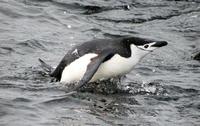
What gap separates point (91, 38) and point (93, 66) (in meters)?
3.19

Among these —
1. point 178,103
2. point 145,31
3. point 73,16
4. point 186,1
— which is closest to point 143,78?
point 178,103

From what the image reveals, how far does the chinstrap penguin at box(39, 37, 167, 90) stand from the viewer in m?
7.77

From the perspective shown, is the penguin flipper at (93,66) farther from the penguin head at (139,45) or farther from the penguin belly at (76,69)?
the penguin head at (139,45)

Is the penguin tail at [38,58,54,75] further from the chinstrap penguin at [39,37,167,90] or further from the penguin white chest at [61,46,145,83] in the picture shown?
the penguin white chest at [61,46,145,83]

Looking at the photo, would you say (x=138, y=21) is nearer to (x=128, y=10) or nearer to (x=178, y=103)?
(x=128, y=10)

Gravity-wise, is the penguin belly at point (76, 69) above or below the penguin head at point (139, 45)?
below

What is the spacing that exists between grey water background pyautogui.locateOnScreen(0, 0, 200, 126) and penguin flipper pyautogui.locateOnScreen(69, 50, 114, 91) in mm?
225

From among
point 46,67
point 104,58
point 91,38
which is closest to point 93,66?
point 104,58

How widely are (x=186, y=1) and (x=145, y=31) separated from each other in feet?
8.67

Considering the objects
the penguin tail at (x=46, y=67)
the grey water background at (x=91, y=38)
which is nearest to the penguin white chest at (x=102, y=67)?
the grey water background at (x=91, y=38)

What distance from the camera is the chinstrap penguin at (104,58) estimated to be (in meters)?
7.77

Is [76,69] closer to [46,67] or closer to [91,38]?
[46,67]

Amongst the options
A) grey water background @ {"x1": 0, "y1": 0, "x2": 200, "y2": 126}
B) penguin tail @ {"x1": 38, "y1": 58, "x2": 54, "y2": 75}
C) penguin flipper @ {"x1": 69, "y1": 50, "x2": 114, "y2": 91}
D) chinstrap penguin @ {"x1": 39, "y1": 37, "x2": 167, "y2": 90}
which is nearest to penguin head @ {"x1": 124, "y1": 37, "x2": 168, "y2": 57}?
chinstrap penguin @ {"x1": 39, "y1": 37, "x2": 167, "y2": 90}

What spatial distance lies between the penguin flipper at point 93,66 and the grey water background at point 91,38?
225 mm
